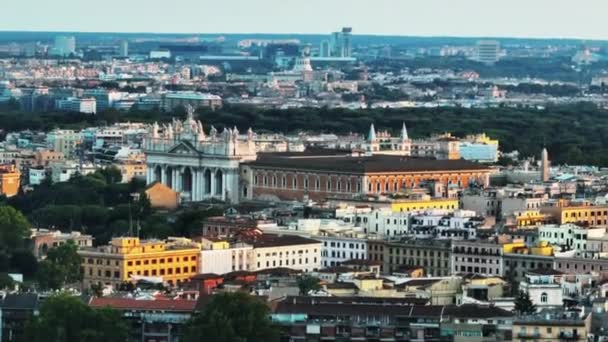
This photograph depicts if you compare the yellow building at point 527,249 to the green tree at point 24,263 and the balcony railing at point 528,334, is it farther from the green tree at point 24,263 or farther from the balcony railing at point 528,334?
the balcony railing at point 528,334

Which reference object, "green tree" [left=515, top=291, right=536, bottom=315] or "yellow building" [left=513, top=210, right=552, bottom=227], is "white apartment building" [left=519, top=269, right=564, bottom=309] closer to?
"green tree" [left=515, top=291, right=536, bottom=315]

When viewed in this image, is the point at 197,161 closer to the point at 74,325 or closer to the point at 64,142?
the point at 64,142

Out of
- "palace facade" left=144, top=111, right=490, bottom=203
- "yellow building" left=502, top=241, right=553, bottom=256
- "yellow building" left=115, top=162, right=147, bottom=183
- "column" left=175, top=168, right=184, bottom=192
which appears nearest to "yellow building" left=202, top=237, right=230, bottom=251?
"yellow building" left=502, top=241, right=553, bottom=256

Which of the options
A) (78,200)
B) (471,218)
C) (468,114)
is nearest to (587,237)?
(471,218)

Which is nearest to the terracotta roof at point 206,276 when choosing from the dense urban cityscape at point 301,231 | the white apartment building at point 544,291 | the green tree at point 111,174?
the dense urban cityscape at point 301,231

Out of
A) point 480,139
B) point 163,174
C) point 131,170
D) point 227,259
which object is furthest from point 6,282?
point 480,139
